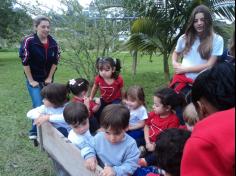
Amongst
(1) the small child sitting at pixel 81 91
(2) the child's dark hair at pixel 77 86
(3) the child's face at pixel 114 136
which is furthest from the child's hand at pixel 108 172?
(2) the child's dark hair at pixel 77 86

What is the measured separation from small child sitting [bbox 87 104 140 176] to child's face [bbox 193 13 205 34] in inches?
59.6

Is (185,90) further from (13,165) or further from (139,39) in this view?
(139,39)

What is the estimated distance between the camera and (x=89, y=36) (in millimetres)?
7902

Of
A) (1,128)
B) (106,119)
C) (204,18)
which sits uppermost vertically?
(204,18)

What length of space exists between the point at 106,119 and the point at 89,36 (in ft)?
17.5

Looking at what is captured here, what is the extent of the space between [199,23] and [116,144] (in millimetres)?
1718

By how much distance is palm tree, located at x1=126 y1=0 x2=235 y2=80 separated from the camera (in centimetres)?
736

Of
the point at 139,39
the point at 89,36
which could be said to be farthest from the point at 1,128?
the point at 139,39

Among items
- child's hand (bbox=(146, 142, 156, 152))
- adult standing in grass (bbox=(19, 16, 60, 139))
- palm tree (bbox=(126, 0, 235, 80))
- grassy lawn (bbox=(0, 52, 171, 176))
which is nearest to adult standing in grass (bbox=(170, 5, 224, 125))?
child's hand (bbox=(146, 142, 156, 152))

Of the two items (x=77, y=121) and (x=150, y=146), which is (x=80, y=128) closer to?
(x=77, y=121)

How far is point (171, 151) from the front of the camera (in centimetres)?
203

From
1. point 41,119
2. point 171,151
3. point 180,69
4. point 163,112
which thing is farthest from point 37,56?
point 171,151

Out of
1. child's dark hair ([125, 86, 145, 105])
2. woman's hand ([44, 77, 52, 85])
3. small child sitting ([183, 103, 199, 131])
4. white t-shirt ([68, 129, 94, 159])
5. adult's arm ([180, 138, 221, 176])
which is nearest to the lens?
adult's arm ([180, 138, 221, 176])

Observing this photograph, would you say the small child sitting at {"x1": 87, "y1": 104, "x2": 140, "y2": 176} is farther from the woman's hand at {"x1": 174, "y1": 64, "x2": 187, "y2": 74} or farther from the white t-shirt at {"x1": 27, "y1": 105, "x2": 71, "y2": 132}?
the woman's hand at {"x1": 174, "y1": 64, "x2": 187, "y2": 74}
